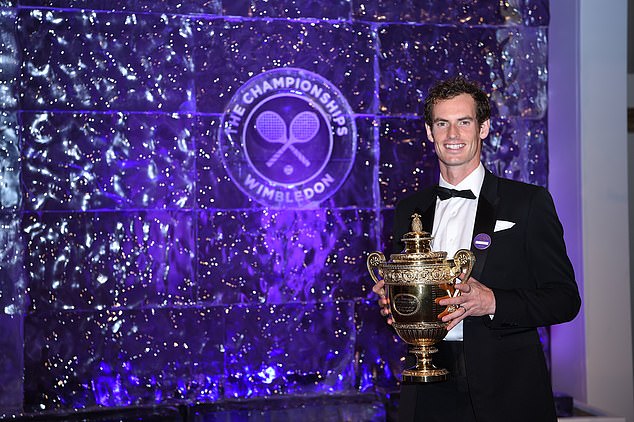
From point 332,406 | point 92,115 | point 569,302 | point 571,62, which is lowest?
point 332,406

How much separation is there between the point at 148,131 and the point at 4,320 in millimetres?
1228

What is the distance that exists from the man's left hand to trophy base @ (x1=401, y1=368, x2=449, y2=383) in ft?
0.52

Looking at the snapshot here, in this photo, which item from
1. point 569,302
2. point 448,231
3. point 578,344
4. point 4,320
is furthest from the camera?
point 578,344

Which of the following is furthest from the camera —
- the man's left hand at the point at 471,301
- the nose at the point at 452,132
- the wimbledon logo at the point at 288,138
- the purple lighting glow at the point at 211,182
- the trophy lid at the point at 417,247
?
the wimbledon logo at the point at 288,138

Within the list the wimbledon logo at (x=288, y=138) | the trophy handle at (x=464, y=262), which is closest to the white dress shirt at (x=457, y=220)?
the trophy handle at (x=464, y=262)

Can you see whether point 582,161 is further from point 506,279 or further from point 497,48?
point 506,279

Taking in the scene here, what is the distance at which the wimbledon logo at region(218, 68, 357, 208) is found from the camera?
4098 millimetres

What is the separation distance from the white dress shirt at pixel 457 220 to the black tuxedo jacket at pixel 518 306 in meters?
0.11

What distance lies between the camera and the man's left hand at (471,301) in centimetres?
202

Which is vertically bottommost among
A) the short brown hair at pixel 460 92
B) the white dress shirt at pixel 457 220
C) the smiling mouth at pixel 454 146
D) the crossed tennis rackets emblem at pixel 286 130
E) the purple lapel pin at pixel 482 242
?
Answer: the purple lapel pin at pixel 482 242

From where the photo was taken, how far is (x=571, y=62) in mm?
4199

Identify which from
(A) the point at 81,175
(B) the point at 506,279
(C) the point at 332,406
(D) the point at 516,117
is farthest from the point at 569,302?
(A) the point at 81,175

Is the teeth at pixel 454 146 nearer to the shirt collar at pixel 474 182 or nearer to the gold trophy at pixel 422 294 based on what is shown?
the shirt collar at pixel 474 182

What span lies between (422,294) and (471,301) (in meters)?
0.17
